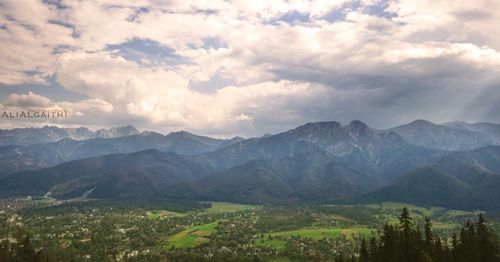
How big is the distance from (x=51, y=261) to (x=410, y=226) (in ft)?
562

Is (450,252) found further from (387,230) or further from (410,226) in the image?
(410,226)

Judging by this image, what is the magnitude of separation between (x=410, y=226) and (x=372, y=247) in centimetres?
4136

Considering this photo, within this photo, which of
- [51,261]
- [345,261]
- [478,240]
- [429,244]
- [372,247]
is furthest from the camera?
[51,261]

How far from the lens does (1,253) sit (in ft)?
567

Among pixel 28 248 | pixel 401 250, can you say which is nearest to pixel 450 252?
pixel 401 250

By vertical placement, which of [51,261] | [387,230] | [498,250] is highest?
[387,230]

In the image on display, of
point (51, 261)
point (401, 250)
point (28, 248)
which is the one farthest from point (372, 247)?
point (51, 261)

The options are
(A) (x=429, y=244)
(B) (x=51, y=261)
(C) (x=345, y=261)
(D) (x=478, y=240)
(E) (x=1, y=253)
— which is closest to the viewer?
(A) (x=429, y=244)

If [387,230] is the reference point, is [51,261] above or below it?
below

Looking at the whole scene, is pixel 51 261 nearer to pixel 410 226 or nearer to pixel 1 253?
pixel 1 253

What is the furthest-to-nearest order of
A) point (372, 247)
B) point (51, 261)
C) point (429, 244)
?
point (51, 261)
point (372, 247)
point (429, 244)

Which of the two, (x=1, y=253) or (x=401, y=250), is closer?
(x=401, y=250)

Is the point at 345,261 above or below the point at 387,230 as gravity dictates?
below

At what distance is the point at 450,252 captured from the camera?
110625mm
